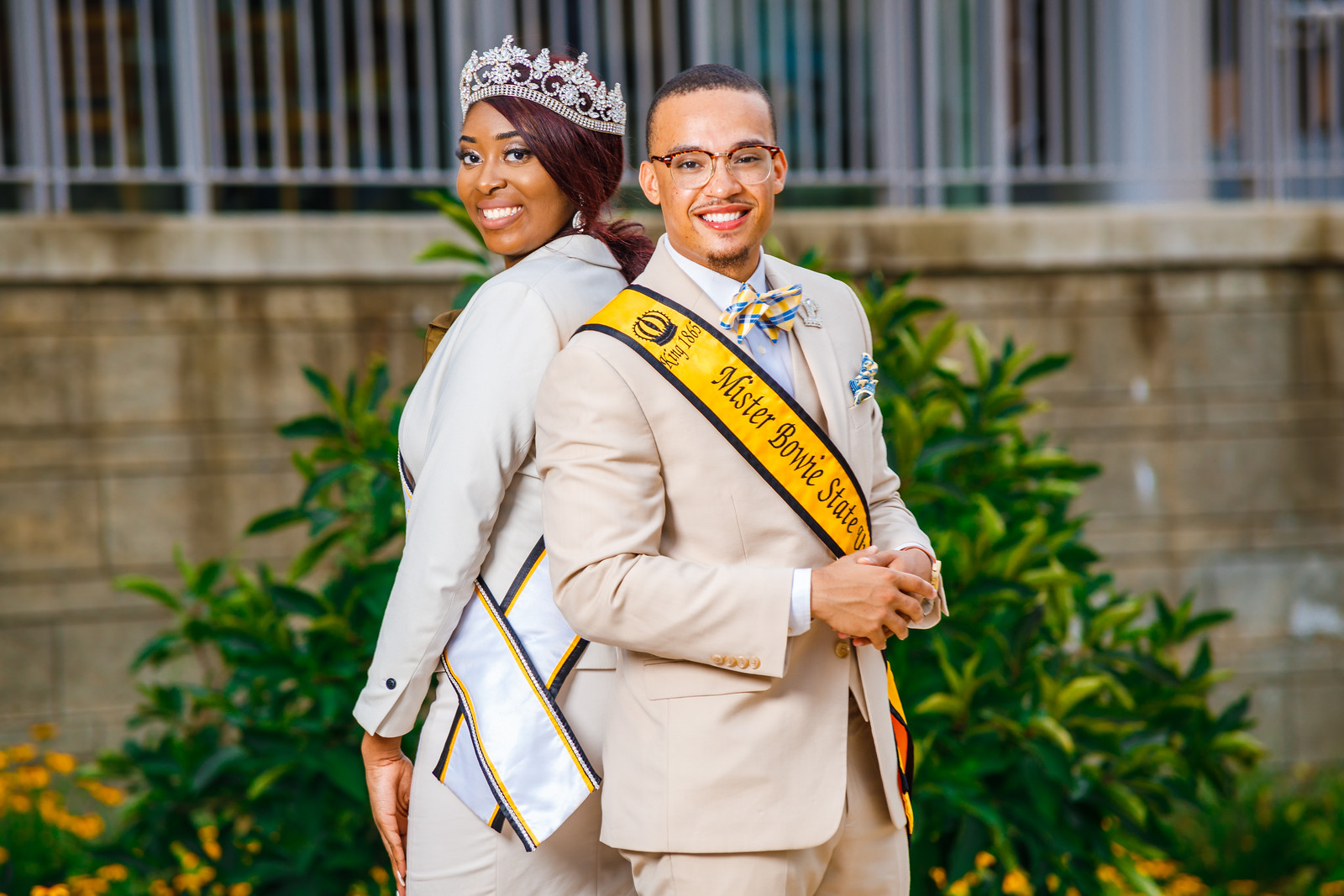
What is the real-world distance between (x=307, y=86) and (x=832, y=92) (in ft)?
7.52

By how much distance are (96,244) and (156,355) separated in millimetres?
452

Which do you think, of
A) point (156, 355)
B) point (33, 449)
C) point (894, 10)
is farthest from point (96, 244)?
point (894, 10)

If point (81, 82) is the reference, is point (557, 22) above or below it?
above

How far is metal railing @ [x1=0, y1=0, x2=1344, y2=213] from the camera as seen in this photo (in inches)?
196

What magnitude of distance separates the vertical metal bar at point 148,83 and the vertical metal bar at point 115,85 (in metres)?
0.07

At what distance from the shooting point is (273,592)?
3105 millimetres

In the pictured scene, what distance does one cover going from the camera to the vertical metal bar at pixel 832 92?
5.59 m

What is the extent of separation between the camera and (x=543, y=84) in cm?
212

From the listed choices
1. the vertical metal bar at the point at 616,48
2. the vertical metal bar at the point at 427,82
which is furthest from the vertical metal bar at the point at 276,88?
the vertical metal bar at the point at 616,48

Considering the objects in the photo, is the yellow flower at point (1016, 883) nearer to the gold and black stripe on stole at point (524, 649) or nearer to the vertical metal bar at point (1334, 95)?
the gold and black stripe on stole at point (524, 649)

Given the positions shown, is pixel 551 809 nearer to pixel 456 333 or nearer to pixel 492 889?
pixel 492 889

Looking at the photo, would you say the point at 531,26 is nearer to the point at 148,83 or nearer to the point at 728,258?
the point at 148,83

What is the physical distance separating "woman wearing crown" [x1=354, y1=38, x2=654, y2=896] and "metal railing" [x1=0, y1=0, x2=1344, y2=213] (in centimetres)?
301

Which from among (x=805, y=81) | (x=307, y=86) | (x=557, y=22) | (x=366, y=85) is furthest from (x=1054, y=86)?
(x=307, y=86)
